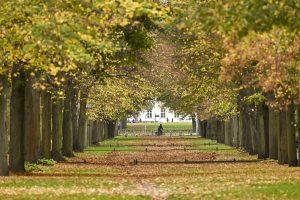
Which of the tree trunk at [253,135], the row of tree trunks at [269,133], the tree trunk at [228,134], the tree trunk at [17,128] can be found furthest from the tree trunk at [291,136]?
the tree trunk at [228,134]

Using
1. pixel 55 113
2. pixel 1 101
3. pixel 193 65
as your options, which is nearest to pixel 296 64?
pixel 1 101

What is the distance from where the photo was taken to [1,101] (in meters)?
32.4

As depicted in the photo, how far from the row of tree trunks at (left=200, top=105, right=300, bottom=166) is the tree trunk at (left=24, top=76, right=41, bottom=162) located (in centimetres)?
1256

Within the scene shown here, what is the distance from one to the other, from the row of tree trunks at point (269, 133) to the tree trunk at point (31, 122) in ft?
41.2

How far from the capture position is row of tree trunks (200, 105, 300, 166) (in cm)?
4012

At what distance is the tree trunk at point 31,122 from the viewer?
3900cm

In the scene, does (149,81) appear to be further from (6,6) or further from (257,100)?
(6,6)

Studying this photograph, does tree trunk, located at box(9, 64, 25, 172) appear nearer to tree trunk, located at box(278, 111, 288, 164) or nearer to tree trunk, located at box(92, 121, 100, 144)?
tree trunk, located at box(278, 111, 288, 164)

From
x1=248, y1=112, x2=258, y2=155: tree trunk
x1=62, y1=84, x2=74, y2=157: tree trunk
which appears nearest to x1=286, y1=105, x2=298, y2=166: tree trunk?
x1=248, y1=112, x2=258, y2=155: tree trunk

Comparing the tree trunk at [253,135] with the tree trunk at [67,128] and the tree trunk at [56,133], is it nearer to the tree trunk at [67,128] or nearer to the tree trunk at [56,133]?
the tree trunk at [67,128]

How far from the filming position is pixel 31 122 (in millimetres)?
39938

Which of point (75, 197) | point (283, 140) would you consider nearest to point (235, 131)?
point (283, 140)

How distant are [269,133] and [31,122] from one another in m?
15.4

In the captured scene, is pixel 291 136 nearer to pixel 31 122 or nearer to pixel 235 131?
pixel 31 122
